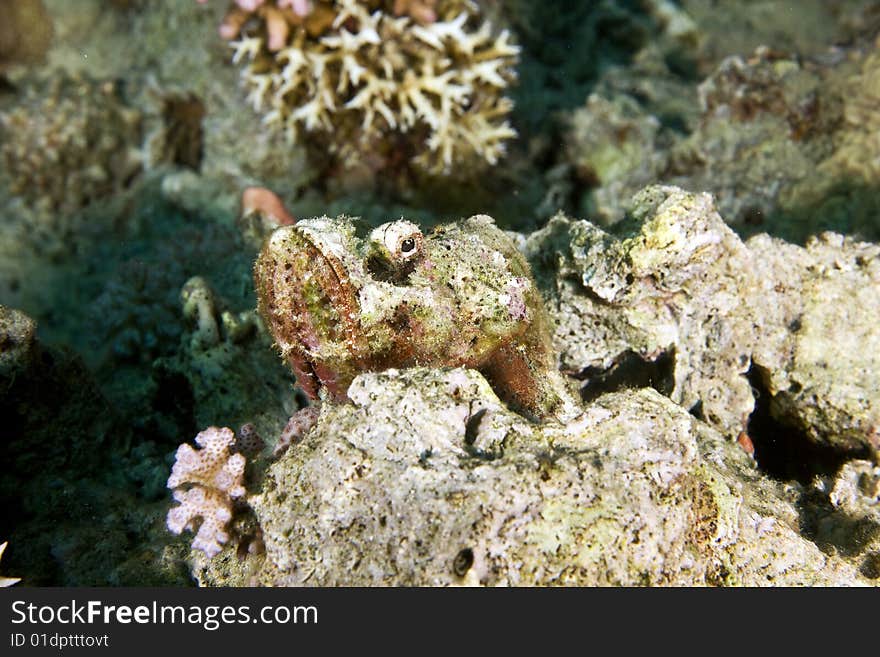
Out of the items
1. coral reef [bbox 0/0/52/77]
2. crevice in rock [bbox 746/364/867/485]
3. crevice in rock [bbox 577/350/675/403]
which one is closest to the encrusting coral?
crevice in rock [bbox 577/350/675/403]

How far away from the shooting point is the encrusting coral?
4.26m

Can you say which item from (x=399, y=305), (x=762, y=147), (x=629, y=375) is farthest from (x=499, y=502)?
(x=762, y=147)

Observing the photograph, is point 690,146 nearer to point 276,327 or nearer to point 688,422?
point 688,422

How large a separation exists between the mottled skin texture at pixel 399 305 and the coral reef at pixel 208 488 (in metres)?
0.39

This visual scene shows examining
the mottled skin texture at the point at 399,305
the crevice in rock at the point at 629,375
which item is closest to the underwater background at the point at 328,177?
the crevice in rock at the point at 629,375

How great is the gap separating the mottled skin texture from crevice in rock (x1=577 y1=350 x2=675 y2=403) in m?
0.55

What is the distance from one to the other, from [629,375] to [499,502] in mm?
1419

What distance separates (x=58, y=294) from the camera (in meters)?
5.17

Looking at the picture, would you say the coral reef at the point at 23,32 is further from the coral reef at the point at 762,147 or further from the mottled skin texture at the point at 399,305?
the mottled skin texture at the point at 399,305

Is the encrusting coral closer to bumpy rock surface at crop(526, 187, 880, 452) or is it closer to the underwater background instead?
the underwater background

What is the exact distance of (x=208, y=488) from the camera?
2.24 meters

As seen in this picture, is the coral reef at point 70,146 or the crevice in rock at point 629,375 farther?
the coral reef at point 70,146

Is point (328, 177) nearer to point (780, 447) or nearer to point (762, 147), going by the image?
point (762, 147)

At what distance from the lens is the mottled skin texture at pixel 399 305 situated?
208cm
